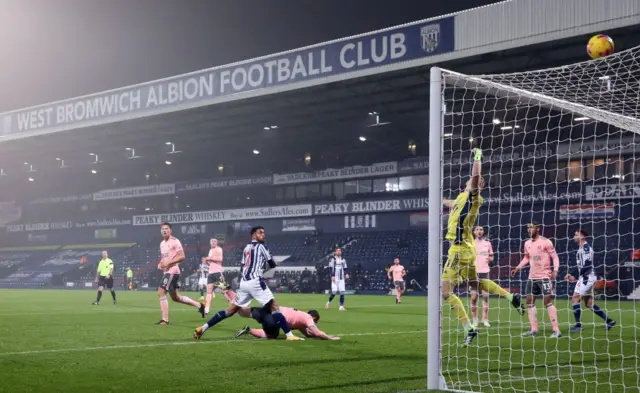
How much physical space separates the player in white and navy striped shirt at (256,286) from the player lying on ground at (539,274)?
4.20 meters

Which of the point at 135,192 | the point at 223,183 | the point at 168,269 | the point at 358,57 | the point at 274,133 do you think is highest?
the point at 358,57

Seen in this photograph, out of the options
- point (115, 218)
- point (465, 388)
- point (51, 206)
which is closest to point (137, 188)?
point (115, 218)

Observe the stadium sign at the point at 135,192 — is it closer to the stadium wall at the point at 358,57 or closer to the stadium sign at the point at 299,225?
the stadium sign at the point at 299,225

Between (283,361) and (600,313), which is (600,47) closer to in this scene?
(283,361)

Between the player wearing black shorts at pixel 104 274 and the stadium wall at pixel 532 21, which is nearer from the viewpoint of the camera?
the stadium wall at pixel 532 21

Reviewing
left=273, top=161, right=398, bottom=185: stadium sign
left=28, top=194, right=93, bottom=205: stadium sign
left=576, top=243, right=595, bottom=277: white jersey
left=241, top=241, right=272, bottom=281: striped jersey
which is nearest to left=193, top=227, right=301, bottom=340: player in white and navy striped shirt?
left=241, top=241, right=272, bottom=281: striped jersey

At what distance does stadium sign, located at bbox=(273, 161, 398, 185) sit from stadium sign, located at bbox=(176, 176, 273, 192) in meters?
1.04

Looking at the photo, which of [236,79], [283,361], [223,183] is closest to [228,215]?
[223,183]

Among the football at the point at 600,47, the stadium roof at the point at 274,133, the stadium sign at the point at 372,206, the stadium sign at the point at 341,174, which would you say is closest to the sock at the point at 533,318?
the football at the point at 600,47

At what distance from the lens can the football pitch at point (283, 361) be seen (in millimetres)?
7062

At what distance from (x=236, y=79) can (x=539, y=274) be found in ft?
66.3

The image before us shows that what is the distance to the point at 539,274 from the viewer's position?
13.0 metres

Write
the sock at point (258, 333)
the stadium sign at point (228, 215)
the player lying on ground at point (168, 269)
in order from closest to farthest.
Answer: the sock at point (258, 333)
the player lying on ground at point (168, 269)
the stadium sign at point (228, 215)

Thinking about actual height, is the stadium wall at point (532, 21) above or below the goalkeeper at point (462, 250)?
above
